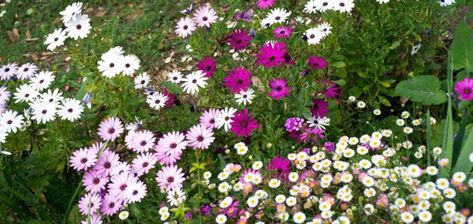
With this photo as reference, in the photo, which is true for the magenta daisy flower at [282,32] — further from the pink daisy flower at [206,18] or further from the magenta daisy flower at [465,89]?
the magenta daisy flower at [465,89]

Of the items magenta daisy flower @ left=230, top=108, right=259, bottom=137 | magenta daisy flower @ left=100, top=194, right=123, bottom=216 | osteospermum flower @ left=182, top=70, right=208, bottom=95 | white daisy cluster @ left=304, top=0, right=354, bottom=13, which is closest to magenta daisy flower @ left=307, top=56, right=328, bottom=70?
white daisy cluster @ left=304, top=0, right=354, bottom=13

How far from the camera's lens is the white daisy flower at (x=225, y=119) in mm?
2804

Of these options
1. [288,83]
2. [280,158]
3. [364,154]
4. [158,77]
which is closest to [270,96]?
[288,83]

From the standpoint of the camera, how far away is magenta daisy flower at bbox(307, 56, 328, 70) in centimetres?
289

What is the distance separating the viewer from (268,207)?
7.83 ft

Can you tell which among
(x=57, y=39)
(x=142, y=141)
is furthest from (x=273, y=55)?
(x=57, y=39)

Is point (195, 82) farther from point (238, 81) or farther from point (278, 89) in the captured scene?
point (278, 89)

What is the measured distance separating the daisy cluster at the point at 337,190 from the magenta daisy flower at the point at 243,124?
0.07 m

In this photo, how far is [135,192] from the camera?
2645 mm

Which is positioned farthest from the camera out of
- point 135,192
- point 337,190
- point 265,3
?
point 265,3

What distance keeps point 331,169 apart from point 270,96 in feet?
1.42

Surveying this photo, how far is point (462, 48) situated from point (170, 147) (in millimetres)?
1501

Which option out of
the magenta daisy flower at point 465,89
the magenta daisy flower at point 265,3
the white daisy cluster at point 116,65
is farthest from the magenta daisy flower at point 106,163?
the magenta daisy flower at point 465,89

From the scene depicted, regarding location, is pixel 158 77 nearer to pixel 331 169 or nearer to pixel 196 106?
pixel 196 106
